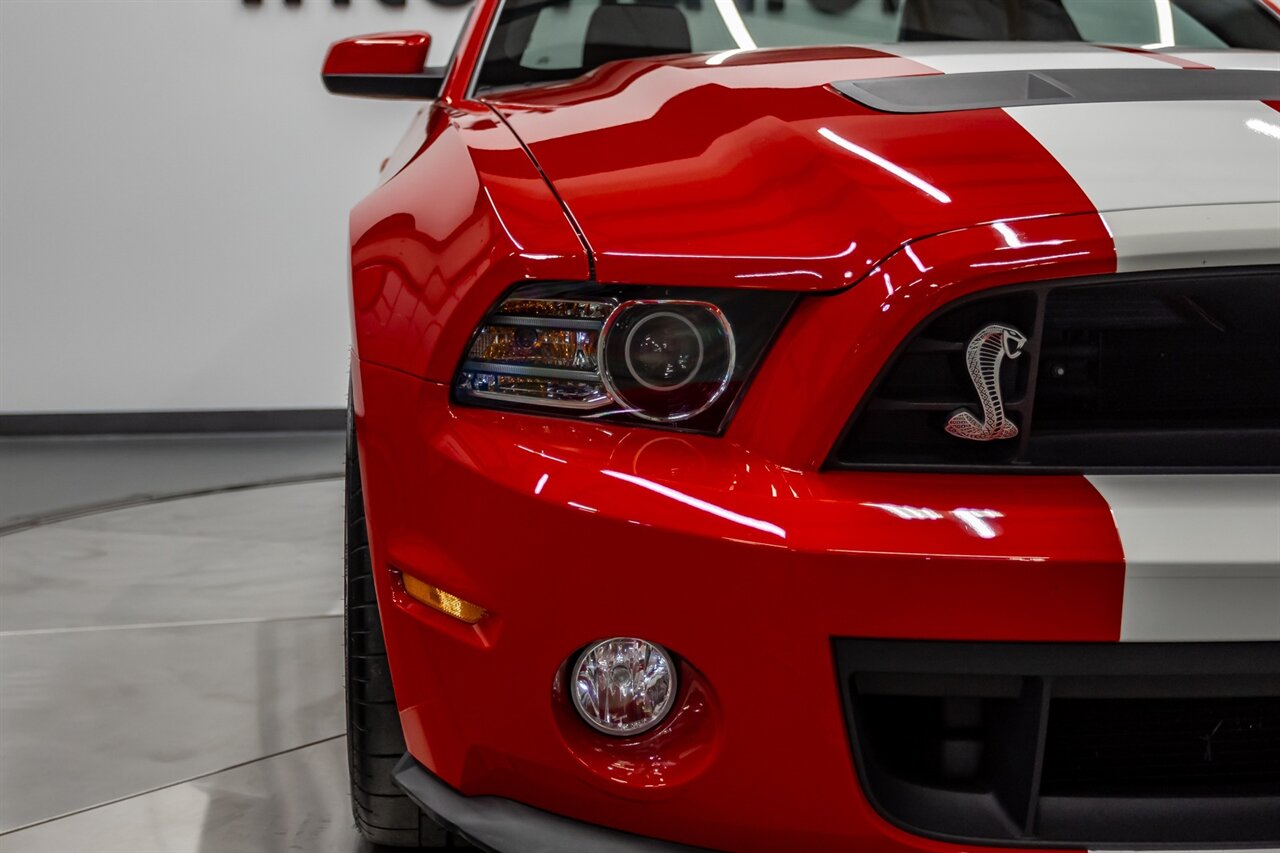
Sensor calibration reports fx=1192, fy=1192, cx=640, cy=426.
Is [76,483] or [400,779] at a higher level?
[400,779]

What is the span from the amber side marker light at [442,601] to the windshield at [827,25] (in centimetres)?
102

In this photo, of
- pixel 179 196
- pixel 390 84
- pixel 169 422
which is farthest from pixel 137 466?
pixel 390 84

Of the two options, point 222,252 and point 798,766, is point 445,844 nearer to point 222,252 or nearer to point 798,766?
point 798,766

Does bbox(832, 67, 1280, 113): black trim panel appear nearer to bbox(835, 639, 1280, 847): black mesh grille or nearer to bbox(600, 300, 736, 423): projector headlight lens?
bbox(600, 300, 736, 423): projector headlight lens

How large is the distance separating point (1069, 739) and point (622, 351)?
441mm

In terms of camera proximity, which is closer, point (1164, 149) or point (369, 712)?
point (1164, 149)

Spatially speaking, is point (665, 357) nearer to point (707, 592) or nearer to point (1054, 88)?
point (707, 592)

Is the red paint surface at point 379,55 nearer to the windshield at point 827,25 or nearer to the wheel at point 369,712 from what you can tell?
the windshield at point 827,25

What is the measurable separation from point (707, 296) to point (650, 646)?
10.2 inches

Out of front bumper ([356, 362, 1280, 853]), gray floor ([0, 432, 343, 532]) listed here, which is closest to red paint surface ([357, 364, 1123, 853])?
front bumper ([356, 362, 1280, 853])

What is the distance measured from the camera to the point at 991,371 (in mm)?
855

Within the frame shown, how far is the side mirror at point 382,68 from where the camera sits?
2.00 m

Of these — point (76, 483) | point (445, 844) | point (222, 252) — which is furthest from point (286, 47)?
point (445, 844)

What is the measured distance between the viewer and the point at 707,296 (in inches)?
34.9
